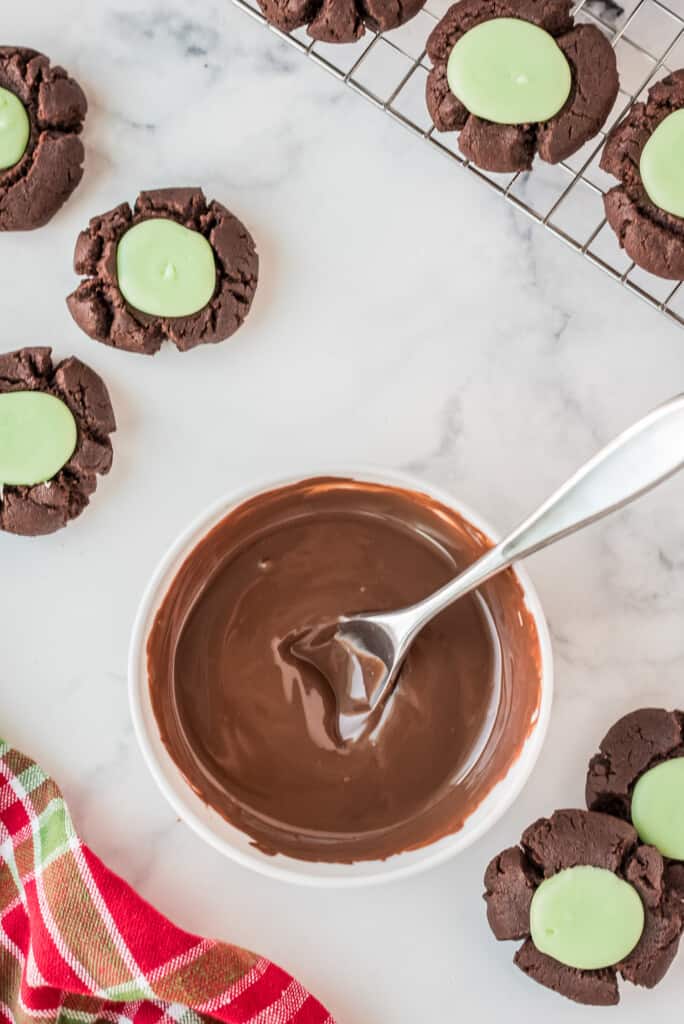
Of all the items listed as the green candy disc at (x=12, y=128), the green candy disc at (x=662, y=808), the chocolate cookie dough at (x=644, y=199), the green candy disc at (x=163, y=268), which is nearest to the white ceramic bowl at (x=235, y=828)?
the green candy disc at (x=662, y=808)

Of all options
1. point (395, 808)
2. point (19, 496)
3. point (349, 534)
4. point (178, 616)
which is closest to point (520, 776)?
point (395, 808)

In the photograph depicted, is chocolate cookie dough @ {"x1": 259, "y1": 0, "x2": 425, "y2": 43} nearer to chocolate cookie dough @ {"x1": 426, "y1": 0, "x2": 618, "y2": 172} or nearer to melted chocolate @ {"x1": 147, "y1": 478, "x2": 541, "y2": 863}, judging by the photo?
chocolate cookie dough @ {"x1": 426, "y1": 0, "x2": 618, "y2": 172}

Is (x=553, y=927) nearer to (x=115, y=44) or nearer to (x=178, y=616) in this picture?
(x=178, y=616)

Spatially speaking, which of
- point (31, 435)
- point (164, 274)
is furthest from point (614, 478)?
point (31, 435)

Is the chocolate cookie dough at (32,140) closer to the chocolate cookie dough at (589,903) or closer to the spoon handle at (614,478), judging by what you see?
the spoon handle at (614,478)

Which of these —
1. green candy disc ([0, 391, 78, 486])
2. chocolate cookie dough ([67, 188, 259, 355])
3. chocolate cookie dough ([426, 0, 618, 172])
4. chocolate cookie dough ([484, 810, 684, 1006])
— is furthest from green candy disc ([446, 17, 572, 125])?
chocolate cookie dough ([484, 810, 684, 1006])
